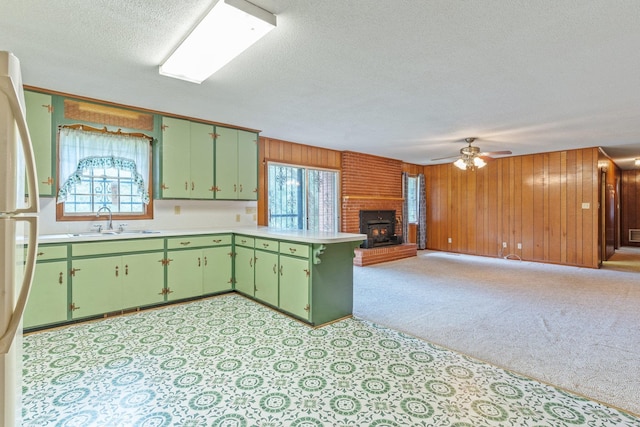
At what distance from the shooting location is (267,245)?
3.73 meters

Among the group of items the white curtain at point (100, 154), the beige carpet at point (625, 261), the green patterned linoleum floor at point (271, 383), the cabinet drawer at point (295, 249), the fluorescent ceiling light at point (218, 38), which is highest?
the fluorescent ceiling light at point (218, 38)

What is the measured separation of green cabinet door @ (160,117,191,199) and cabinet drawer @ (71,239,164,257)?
704 millimetres

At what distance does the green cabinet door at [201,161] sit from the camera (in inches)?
167

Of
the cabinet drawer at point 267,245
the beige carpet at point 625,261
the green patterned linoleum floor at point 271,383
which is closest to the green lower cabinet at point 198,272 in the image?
the cabinet drawer at point 267,245

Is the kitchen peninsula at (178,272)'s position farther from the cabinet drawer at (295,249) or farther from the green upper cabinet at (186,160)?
the green upper cabinet at (186,160)

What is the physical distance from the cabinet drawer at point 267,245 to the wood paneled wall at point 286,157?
1634 millimetres

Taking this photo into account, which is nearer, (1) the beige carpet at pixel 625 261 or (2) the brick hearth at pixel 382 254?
(1) the beige carpet at pixel 625 261

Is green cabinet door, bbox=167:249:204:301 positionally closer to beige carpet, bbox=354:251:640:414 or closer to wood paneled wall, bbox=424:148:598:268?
beige carpet, bbox=354:251:640:414

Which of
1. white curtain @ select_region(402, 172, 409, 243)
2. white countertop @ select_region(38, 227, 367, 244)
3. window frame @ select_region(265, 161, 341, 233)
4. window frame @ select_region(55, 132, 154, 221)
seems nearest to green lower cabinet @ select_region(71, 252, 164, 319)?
white countertop @ select_region(38, 227, 367, 244)

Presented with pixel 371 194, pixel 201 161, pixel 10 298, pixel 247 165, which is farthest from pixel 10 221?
pixel 371 194

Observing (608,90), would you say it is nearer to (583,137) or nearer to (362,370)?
(583,137)

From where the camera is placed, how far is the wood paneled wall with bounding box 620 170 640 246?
9484 mm

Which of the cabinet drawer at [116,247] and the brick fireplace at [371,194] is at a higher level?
the brick fireplace at [371,194]

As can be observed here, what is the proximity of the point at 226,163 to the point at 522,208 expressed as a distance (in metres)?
6.64
